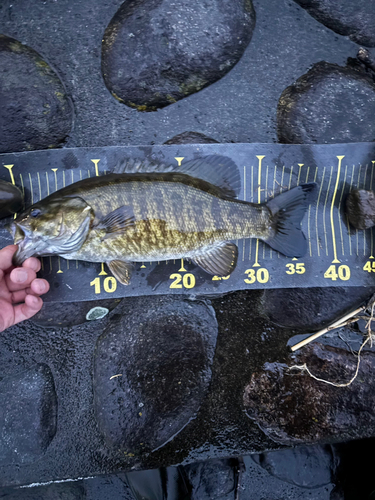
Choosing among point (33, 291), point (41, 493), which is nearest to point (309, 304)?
point (33, 291)

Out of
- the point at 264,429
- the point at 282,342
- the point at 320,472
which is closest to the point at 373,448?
the point at 320,472

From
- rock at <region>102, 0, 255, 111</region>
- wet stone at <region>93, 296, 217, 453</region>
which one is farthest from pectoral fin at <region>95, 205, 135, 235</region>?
rock at <region>102, 0, 255, 111</region>

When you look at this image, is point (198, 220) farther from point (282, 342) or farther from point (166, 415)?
point (166, 415)

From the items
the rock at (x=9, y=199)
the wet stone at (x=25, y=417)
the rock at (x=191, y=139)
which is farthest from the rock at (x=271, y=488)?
the rock at (x=9, y=199)

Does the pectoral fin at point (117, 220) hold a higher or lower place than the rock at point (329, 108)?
lower

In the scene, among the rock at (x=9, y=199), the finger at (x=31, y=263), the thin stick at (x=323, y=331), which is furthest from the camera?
the thin stick at (x=323, y=331)

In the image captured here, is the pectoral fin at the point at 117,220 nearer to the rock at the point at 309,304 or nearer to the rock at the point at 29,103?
the rock at the point at 29,103

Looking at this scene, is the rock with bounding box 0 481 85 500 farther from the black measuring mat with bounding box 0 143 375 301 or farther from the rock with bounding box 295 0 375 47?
the rock with bounding box 295 0 375 47

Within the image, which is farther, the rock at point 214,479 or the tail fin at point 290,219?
the rock at point 214,479
